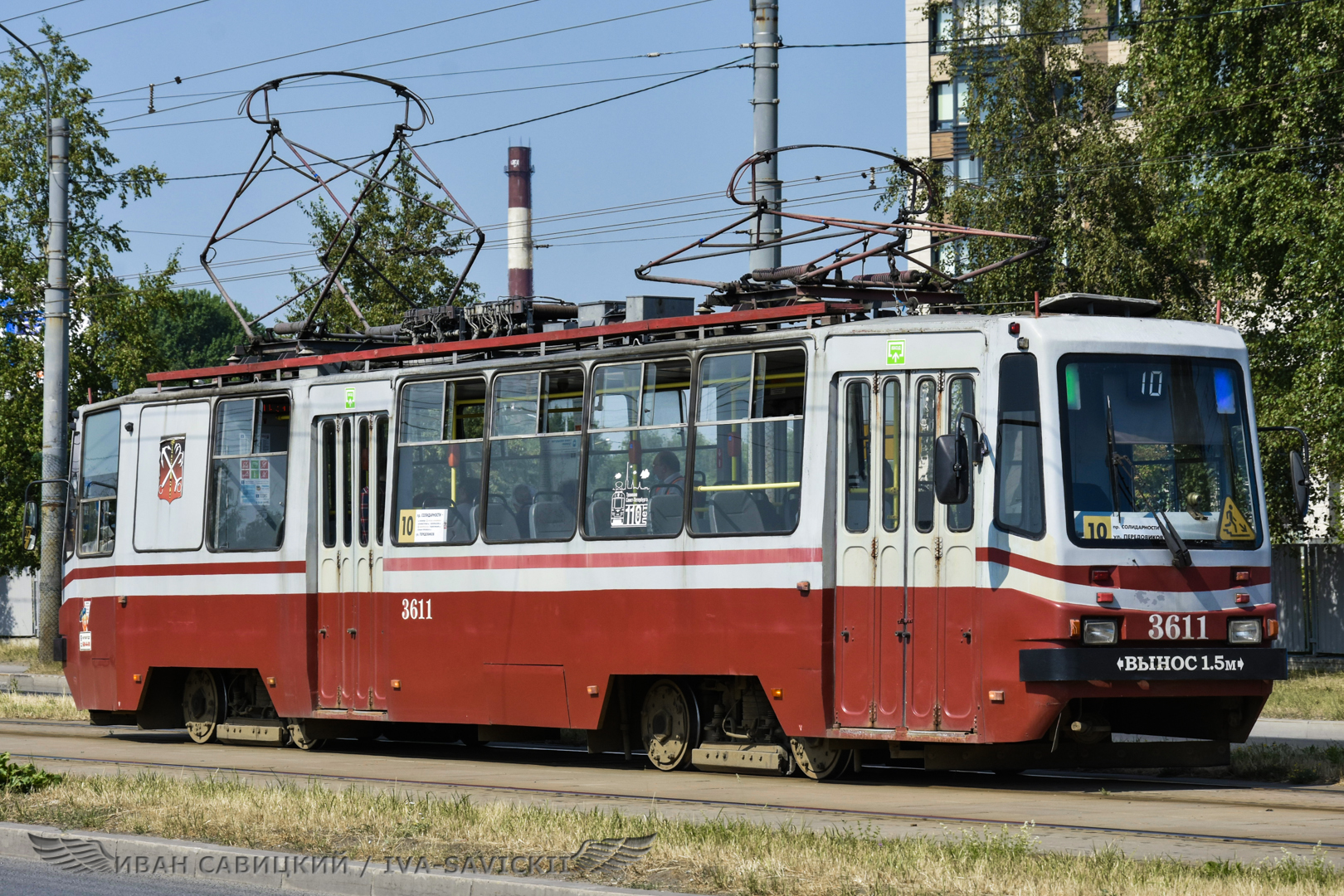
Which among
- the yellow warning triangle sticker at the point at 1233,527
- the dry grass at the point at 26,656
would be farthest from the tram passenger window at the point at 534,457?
the dry grass at the point at 26,656

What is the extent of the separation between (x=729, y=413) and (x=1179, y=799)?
13.4 feet

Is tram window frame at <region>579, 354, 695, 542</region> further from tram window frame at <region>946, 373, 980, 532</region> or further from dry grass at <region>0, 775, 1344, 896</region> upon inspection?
dry grass at <region>0, 775, 1344, 896</region>

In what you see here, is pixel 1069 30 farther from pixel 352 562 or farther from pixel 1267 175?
pixel 352 562

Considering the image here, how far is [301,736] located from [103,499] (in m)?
3.46

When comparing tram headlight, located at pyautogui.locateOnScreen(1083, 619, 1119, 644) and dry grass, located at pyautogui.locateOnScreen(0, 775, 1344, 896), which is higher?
tram headlight, located at pyautogui.locateOnScreen(1083, 619, 1119, 644)

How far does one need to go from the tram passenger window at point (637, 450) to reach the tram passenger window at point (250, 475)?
3.71 metres

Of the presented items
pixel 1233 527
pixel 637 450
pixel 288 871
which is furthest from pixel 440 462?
pixel 288 871

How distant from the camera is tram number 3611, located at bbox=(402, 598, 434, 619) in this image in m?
15.3

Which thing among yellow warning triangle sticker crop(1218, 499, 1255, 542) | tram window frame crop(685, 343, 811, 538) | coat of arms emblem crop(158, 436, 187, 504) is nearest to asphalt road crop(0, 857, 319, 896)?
tram window frame crop(685, 343, 811, 538)

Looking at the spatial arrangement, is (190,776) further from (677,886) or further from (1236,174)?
(1236,174)

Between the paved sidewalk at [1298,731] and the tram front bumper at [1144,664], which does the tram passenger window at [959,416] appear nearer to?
the tram front bumper at [1144,664]

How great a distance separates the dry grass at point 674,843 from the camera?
781 cm

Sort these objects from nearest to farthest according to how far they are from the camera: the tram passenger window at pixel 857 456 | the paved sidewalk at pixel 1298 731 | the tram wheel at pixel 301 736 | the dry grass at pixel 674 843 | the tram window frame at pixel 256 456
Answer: the dry grass at pixel 674 843, the tram passenger window at pixel 857 456, the tram window frame at pixel 256 456, the tram wheel at pixel 301 736, the paved sidewalk at pixel 1298 731

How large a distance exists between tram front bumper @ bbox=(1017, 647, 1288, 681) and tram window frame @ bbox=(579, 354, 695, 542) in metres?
3.04
